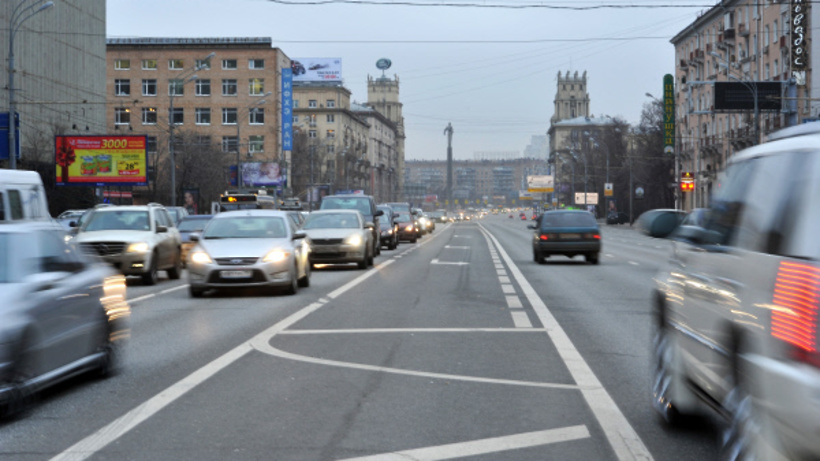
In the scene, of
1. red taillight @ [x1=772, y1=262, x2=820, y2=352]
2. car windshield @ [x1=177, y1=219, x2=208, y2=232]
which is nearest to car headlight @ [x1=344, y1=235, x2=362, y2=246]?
Result: car windshield @ [x1=177, y1=219, x2=208, y2=232]

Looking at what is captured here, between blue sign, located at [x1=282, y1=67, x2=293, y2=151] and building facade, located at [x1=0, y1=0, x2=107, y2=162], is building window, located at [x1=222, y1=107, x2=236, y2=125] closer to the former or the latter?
blue sign, located at [x1=282, y1=67, x2=293, y2=151]

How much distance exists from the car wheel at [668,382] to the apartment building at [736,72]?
140 feet

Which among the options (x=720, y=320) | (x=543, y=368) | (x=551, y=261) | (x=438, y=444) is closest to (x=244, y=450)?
(x=438, y=444)

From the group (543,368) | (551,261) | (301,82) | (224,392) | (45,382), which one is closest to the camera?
(45,382)

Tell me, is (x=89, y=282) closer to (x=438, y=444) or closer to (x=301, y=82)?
(x=438, y=444)

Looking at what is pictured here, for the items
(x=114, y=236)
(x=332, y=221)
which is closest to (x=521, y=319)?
(x=114, y=236)

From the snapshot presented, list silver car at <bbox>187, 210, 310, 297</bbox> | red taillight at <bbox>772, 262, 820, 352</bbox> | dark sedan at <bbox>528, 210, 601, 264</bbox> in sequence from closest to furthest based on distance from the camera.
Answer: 1. red taillight at <bbox>772, 262, 820, 352</bbox>
2. silver car at <bbox>187, 210, 310, 297</bbox>
3. dark sedan at <bbox>528, 210, 601, 264</bbox>

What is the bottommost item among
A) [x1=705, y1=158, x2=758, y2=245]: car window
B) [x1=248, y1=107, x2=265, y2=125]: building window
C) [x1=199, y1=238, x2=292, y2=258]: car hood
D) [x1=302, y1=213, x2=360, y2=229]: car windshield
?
[x1=199, y1=238, x2=292, y2=258]: car hood

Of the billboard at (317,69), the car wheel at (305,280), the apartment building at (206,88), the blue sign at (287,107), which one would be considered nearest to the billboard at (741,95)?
the car wheel at (305,280)

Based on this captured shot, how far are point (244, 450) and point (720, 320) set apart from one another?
2.71 m

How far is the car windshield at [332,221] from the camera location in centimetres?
2698

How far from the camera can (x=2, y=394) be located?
6.79 meters

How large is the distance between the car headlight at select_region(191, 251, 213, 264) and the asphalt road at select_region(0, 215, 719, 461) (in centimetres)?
166

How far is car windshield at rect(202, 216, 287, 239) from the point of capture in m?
18.8
